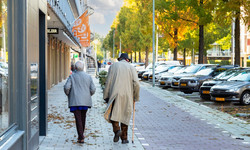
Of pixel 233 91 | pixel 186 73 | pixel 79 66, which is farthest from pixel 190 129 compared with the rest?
pixel 186 73

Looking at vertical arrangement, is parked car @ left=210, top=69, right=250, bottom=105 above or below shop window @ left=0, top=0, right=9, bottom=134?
below

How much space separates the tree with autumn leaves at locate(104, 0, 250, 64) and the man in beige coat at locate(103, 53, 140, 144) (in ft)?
44.3

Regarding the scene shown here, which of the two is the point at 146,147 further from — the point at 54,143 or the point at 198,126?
the point at 198,126

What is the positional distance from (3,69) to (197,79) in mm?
17035

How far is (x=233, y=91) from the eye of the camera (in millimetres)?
15781

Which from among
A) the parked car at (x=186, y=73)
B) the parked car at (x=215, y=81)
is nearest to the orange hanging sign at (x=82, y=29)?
the parked car at (x=186, y=73)

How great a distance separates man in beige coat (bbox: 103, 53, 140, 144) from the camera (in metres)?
7.78

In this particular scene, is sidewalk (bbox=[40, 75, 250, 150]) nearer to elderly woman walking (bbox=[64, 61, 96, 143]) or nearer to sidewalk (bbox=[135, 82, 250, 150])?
sidewalk (bbox=[135, 82, 250, 150])

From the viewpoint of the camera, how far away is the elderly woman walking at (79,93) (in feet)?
25.5

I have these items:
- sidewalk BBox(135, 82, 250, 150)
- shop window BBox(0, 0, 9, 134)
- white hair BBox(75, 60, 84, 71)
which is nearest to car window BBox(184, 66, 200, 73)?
sidewalk BBox(135, 82, 250, 150)

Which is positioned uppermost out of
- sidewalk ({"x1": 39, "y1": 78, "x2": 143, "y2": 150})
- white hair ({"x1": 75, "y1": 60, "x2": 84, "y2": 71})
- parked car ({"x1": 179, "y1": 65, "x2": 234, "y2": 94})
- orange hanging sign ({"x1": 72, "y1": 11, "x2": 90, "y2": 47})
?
orange hanging sign ({"x1": 72, "y1": 11, "x2": 90, "y2": 47})

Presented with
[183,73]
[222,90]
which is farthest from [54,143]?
[183,73]

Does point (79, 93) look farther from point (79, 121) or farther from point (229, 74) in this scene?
point (229, 74)

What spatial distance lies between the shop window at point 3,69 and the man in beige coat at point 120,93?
282 centimetres
